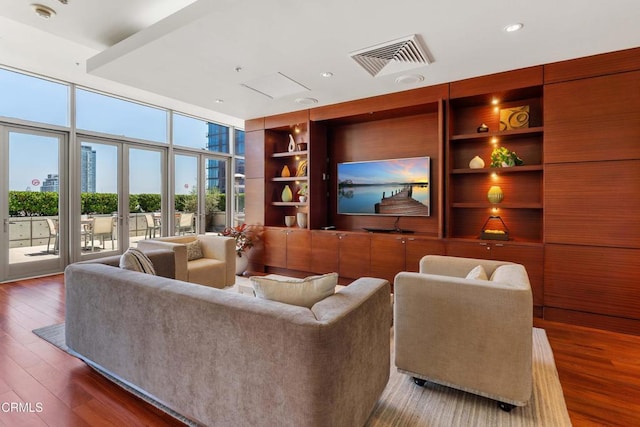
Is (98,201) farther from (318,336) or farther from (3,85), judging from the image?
(318,336)

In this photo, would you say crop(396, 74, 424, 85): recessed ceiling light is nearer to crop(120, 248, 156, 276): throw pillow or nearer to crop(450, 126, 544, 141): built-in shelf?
crop(450, 126, 544, 141): built-in shelf

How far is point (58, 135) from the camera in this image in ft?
16.4

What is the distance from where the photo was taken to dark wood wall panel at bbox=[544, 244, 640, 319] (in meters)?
2.94

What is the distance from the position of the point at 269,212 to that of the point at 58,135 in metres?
3.51

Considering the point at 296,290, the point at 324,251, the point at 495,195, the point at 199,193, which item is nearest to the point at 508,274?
the point at 296,290

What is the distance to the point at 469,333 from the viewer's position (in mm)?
1865

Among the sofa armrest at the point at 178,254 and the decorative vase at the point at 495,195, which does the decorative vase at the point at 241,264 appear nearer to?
the sofa armrest at the point at 178,254

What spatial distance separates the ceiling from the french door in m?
1.75

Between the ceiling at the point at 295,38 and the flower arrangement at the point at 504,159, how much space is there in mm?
912

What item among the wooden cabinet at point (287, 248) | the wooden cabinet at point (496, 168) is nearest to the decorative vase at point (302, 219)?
the wooden cabinet at point (287, 248)

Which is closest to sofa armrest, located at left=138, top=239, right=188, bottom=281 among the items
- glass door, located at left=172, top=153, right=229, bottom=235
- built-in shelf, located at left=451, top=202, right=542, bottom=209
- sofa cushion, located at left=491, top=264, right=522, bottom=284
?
glass door, located at left=172, top=153, right=229, bottom=235

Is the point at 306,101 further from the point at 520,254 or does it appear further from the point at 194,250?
the point at 520,254

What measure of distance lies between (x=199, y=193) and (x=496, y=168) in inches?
230

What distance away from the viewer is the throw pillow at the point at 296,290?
1.60m
